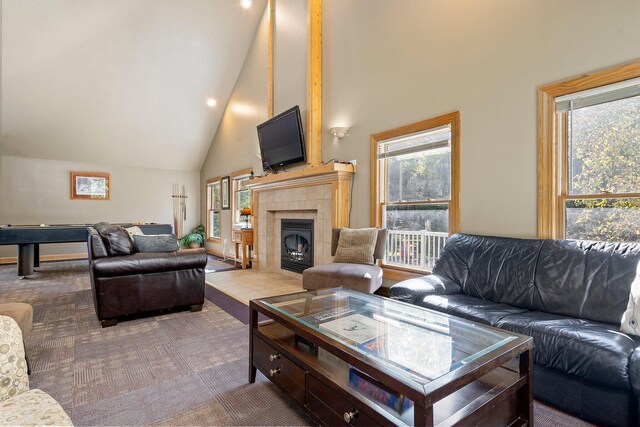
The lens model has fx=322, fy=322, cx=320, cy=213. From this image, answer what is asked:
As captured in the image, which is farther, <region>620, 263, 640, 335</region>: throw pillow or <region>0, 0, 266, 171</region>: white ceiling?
<region>0, 0, 266, 171</region>: white ceiling

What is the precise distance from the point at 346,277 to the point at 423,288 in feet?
2.93

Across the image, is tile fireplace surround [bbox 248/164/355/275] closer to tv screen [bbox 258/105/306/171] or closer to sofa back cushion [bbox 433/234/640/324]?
tv screen [bbox 258/105/306/171]

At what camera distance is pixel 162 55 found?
6066mm

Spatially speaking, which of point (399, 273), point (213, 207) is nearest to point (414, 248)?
point (399, 273)

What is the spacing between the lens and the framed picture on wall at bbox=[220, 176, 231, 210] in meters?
7.41

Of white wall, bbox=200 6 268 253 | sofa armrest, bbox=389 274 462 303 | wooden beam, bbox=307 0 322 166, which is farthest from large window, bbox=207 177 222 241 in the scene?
sofa armrest, bbox=389 274 462 303

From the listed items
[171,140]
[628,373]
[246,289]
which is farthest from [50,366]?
[171,140]

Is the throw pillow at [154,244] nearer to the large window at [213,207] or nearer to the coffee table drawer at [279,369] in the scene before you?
the coffee table drawer at [279,369]

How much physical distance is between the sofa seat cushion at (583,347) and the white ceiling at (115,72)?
21.7ft

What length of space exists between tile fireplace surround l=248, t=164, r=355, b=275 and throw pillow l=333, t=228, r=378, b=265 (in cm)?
54

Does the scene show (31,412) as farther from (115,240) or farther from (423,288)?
(115,240)

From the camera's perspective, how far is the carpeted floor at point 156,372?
5.33ft

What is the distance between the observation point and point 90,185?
741 centimetres

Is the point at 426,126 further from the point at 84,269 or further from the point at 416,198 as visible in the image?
the point at 84,269
